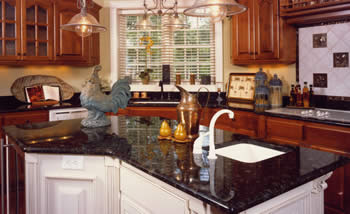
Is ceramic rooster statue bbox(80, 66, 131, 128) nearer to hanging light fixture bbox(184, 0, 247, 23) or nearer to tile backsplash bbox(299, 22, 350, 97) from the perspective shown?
hanging light fixture bbox(184, 0, 247, 23)

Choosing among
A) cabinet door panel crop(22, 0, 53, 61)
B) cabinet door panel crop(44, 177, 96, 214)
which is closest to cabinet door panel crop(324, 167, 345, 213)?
cabinet door panel crop(44, 177, 96, 214)

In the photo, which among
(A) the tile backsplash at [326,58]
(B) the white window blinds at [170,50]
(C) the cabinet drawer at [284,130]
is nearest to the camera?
(C) the cabinet drawer at [284,130]

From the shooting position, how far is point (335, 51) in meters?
3.53

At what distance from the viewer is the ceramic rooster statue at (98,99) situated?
242 centimetres

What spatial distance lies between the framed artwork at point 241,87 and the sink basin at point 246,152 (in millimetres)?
2489

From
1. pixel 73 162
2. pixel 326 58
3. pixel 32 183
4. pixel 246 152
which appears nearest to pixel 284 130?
pixel 326 58

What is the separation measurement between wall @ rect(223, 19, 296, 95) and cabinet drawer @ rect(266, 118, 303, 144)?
3.07ft

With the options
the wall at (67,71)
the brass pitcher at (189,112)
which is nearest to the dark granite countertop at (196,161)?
the brass pitcher at (189,112)

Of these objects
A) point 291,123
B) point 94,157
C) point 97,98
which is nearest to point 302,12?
point 291,123

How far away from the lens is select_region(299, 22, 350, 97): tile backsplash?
3463mm

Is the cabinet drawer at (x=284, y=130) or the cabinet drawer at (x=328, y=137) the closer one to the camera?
the cabinet drawer at (x=328, y=137)

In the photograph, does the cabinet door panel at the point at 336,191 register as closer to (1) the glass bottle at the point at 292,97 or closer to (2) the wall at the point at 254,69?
(1) the glass bottle at the point at 292,97

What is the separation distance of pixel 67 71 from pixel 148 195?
379 centimetres

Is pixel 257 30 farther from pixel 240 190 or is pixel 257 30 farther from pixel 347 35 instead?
pixel 240 190
